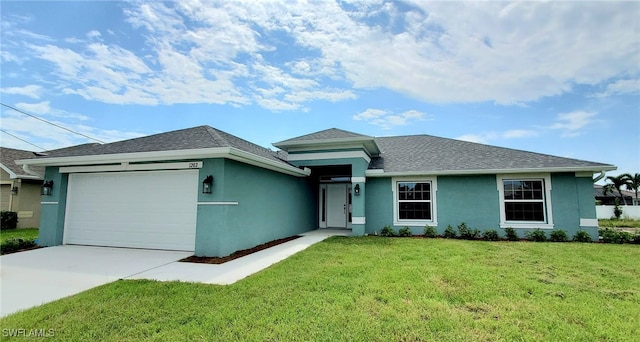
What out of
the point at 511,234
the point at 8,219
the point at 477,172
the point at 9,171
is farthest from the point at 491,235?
the point at 9,171

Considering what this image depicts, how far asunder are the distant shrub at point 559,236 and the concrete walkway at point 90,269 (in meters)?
8.87

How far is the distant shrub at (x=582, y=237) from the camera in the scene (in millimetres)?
9836

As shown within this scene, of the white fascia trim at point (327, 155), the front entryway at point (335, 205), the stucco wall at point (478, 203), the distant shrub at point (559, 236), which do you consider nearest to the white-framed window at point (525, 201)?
the stucco wall at point (478, 203)

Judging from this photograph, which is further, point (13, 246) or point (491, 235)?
point (491, 235)

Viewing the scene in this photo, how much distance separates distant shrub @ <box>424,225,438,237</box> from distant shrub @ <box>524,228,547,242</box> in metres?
3.10

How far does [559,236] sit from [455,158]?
4336 mm

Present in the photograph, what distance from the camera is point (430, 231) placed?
11109 mm

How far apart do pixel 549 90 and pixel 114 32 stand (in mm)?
18963

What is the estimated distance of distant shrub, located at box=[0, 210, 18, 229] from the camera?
13.5 meters

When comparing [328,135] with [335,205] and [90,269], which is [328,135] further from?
[90,269]

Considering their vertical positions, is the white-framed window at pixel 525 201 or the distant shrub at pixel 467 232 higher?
the white-framed window at pixel 525 201

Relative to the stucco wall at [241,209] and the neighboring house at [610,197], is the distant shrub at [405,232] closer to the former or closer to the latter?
the stucco wall at [241,209]

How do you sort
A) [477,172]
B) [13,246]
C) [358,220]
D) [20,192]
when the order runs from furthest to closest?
→ 1. [20,192]
2. [358,220]
3. [477,172]
4. [13,246]

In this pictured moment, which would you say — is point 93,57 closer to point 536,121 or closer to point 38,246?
point 38,246
